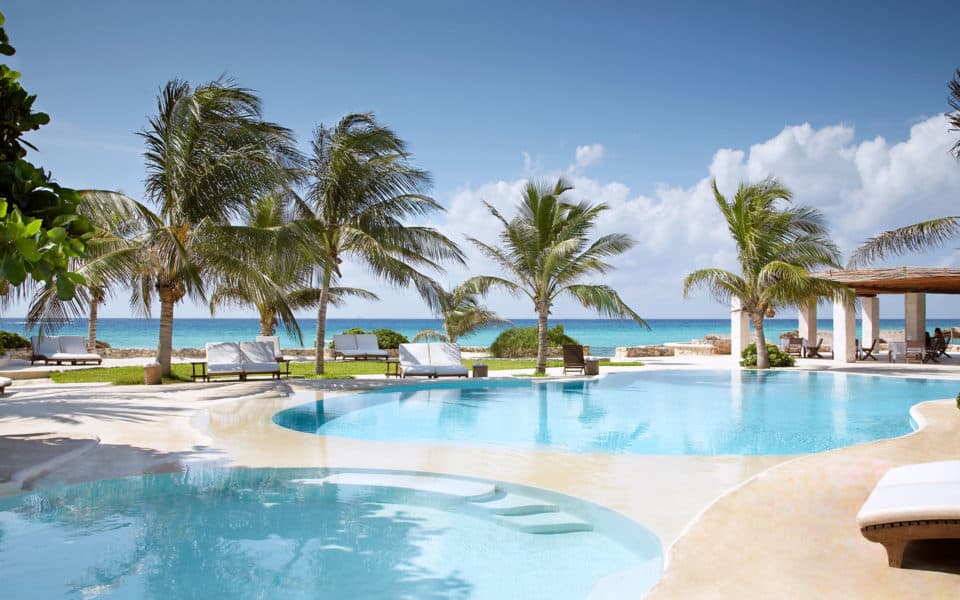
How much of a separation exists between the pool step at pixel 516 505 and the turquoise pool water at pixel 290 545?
53 millimetres

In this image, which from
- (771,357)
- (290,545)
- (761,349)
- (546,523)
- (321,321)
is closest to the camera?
(290,545)

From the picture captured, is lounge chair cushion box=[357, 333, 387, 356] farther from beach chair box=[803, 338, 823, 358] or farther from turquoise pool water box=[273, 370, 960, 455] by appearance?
beach chair box=[803, 338, 823, 358]

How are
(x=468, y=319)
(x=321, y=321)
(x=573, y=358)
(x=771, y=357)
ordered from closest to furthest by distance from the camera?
(x=321, y=321) < (x=573, y=358) < (x=771, y=357) < (x=468, y=319)

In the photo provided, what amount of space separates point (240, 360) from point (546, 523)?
10628 mm

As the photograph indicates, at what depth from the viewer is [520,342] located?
23.5 meters

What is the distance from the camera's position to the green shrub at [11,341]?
19531mm

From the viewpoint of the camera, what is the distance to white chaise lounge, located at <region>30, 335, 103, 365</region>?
1683 centimetres

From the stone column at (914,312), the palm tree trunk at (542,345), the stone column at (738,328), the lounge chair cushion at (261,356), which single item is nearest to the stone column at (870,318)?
the stone column at (914,312)

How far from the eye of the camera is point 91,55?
13367 mm

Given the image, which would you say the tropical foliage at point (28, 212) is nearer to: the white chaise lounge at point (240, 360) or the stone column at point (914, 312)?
the white chaise lounge at point (240, 360)

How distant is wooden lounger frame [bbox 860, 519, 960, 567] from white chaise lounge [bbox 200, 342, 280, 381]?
1211cm

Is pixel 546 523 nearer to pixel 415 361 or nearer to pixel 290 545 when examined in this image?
pixel 290 545

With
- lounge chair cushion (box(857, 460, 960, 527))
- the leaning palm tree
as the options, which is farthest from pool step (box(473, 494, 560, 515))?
the leaning palm tree

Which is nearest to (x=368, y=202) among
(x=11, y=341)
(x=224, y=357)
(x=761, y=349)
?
(x=224, y=357)
